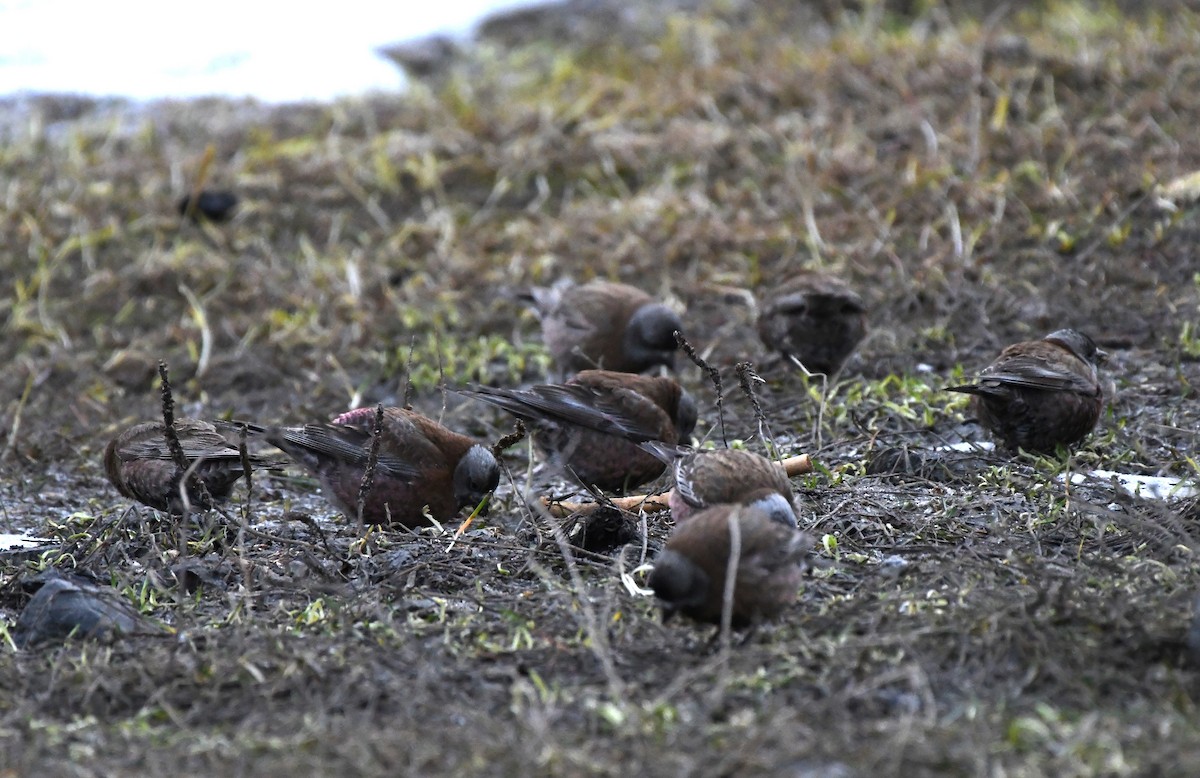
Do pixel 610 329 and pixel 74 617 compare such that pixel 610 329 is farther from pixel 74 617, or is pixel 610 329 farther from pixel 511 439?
pixel 74 617

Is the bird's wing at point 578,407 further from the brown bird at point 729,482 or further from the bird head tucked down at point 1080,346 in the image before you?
the bird head tucked down at point 1080,346

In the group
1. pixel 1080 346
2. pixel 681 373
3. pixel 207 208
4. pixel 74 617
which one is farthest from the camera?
pixel 207 208

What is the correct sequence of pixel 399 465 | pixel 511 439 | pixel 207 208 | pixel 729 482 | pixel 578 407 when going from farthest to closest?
1. pixel 207 208
2. pixel 578 407
3. pixel 399 465
4. pixel 511 439
5. pixel 729 482

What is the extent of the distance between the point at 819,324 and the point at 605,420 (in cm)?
139

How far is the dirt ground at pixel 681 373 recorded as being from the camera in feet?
10.7

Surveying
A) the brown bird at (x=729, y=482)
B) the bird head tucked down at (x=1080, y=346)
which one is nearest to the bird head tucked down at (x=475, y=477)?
the brown bird at (x=729, y=482)

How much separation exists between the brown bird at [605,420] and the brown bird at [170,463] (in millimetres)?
992

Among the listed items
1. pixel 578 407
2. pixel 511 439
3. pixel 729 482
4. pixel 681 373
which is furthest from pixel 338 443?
pixel 681 373

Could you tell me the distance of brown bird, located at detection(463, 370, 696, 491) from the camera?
5.54 meters

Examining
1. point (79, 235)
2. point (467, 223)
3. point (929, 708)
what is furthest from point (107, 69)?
point (929, 708)

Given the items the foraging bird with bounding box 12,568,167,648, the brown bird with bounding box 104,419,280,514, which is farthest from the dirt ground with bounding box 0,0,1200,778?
the brown bird with bounding box 104,419,280,514

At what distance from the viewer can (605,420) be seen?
553 centimetres

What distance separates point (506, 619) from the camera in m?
3.96

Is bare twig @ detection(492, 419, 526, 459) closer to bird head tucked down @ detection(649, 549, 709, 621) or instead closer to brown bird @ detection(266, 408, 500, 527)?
brown bird @ detection(266, 408, 500, 527)
